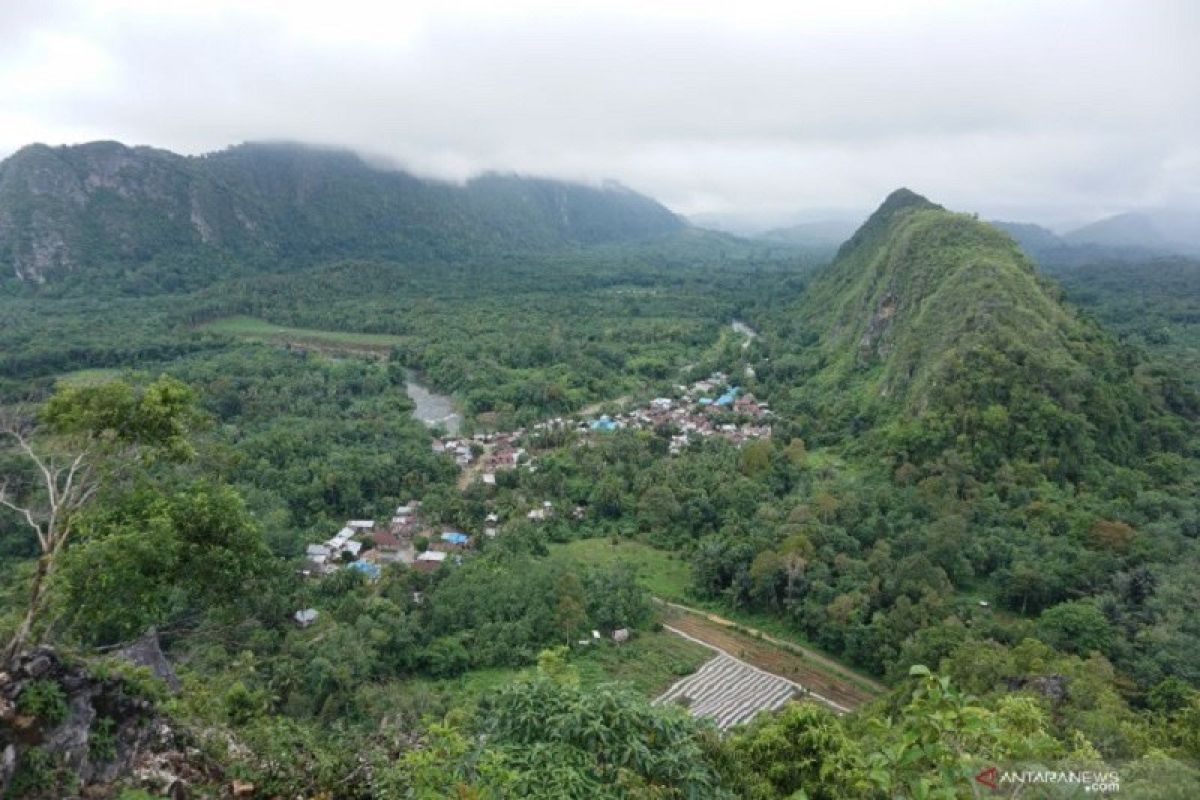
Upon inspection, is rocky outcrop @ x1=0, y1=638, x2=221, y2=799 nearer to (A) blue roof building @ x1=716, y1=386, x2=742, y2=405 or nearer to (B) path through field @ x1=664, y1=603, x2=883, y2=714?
(B) path through field @ x1=664, y1=603, x2=883, y2=714

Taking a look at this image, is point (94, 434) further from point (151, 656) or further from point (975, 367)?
point (975, 367)

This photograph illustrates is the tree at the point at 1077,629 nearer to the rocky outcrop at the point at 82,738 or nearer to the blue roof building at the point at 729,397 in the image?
the rocky outcrop at the point at 82,738

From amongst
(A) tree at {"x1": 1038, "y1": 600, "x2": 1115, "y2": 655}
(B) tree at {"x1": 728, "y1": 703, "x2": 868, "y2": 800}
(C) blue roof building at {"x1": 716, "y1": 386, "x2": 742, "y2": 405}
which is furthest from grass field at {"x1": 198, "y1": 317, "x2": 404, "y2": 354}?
(B) tree at {"x1": 728, "y1": 703, "x2": 868, "y2": 800}

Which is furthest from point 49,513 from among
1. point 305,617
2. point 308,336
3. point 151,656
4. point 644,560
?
point 308,336

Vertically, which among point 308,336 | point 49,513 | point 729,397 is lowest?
point 729,397

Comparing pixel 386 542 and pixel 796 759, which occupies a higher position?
pixel 796 759

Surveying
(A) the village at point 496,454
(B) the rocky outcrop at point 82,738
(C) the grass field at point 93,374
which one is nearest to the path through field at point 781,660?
(A) the village at point 496,454
